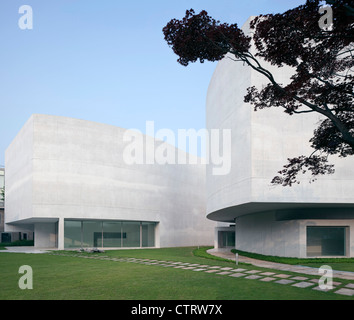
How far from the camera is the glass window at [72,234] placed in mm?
41844

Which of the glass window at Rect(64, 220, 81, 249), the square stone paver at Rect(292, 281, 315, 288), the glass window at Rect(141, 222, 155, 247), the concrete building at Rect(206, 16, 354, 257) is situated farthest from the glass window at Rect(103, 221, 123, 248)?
the square stone paver at Rect(292, 281, 315, 288)

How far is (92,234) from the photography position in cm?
4412

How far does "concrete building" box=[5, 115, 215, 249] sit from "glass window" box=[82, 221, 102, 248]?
12cm

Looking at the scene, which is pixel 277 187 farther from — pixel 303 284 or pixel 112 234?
pixel 112 234

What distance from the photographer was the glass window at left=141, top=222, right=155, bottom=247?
48875 millimetres

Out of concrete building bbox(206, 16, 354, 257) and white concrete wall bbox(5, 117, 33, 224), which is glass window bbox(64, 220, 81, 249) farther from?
concrete building bbox(206, 16, 354, 257)

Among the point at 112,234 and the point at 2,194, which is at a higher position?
the point at 2,194

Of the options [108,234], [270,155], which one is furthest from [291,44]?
[108,234]

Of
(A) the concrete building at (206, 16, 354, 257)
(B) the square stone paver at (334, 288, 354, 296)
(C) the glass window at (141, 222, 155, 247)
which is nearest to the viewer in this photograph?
(B) the square stone paver at (334, 288, 354, 296)

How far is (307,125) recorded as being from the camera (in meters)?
22.8

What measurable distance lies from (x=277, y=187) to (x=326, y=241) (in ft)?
26.0
